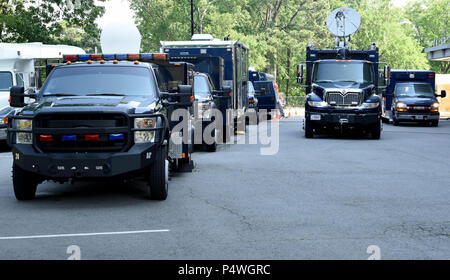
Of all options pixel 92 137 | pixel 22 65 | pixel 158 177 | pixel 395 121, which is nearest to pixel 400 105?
pixel 395 121

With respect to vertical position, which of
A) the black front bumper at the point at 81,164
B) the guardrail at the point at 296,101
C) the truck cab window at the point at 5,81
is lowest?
the guardrail at the point at 296,101

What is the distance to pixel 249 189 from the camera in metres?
10.9

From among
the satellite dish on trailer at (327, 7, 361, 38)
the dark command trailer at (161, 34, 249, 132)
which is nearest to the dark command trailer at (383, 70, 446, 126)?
the satellite dish on trailer at (327, 7, 361, 38)

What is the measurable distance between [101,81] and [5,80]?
39.8 feet

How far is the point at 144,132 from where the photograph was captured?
9359 mm

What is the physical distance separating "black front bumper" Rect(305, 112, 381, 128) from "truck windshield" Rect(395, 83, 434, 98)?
1050cm

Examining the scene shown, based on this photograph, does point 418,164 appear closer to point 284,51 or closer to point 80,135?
point 80,135

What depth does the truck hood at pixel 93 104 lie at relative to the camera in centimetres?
→ 916

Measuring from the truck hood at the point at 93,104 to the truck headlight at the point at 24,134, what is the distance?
15 centimetres

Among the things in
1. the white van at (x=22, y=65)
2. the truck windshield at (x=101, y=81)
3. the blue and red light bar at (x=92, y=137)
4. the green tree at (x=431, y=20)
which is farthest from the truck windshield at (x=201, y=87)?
the green tree at (x=431, y=20)

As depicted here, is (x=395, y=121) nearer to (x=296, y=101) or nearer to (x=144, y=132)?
(x=144, y=132)

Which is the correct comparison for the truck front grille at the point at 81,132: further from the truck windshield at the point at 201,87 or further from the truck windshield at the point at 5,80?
the truck windshield at the point at 5,80
